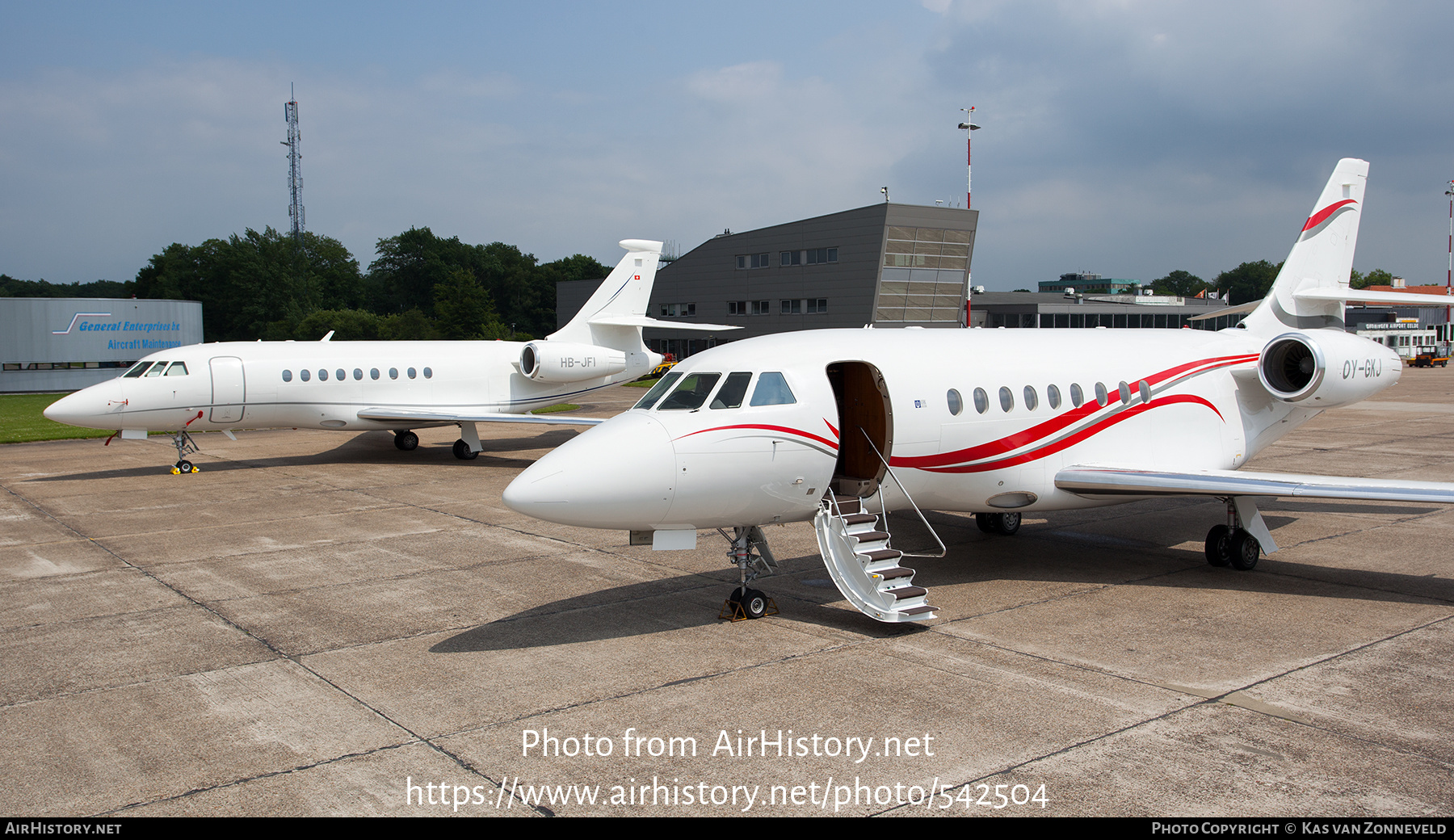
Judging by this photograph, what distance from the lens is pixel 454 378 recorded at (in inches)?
947

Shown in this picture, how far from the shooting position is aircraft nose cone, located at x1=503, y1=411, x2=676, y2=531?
8.21 metres

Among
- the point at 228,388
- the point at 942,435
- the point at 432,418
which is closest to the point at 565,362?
the point at 432,418

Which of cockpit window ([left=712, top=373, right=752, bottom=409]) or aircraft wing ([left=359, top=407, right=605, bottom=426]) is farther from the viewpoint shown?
aircraft wing ([left=359, top=407, right=605, bottom=426])

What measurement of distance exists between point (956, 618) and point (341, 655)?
5.95m

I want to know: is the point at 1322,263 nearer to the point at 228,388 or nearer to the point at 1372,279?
the point at 228,388

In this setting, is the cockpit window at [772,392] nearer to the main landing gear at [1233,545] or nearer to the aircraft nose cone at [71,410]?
the main landing gear at [1233,545]

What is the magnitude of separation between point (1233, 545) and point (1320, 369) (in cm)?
280

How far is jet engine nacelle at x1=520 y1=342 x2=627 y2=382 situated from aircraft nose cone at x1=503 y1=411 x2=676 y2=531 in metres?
16.5

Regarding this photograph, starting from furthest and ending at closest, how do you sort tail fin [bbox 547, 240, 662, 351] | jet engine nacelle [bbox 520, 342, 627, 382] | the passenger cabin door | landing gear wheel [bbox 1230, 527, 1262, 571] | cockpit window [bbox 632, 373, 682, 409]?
1. tail fin [bbox 547, 240, 662, 351]
2. jet engine nacelle [bbox 520, 342, 627, 382]
3. landing gear wheel [bbox 1230, 527, 1262, 571]
4. the passenger cabin door
5. cockpit window [bbox 632, 373, 682, 409]

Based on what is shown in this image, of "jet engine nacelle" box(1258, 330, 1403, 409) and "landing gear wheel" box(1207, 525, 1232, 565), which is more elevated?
"jet engine nacelle" box(1258, 330, 1403, 409)

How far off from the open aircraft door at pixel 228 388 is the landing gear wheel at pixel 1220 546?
19664 mm

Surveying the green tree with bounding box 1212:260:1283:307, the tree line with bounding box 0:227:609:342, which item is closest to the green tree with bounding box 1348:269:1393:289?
the green tree with bounding box 1212:260:1283:307

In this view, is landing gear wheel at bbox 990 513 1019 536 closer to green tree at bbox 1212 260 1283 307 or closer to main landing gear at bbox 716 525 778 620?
main landing gear at bbox 716 525 778 620

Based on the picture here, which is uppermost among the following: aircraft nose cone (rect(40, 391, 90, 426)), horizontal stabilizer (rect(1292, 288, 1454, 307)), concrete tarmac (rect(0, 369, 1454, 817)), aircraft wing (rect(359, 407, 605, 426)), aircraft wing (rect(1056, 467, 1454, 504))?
horizontal stabilizer (rect(1292, 288, 1454, 307))
